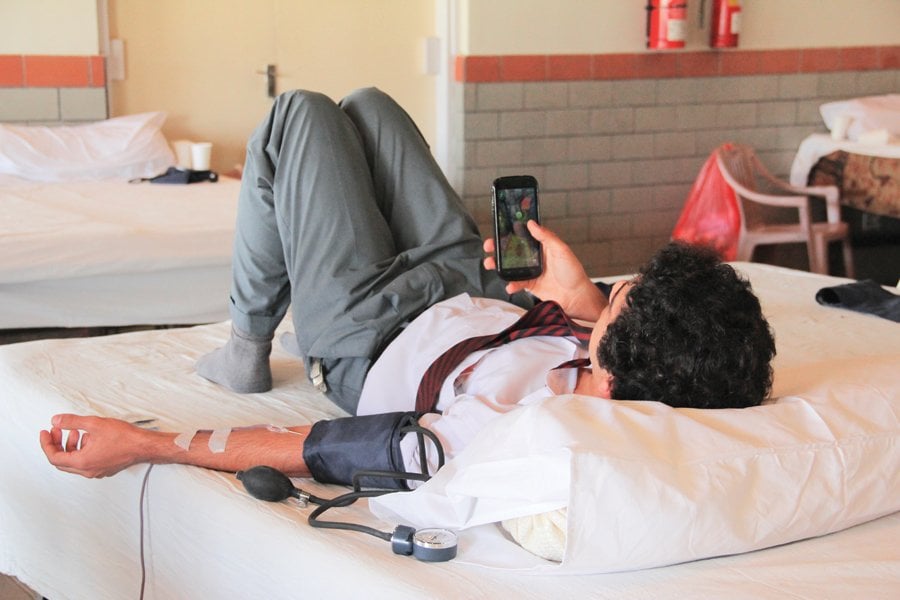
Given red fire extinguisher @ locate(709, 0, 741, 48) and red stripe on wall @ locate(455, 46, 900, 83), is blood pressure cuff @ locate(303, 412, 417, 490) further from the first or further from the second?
red fire extinguisher @ locate(709, 0, 741, 48)

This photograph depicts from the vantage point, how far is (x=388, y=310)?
7.06 feet

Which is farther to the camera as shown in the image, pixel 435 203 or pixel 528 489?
pixel 435 203

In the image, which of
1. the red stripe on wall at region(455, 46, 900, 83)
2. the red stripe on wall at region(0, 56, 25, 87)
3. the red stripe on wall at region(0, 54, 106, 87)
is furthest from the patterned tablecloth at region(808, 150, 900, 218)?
the red stripe on wall at region(0, 56, 25, 87)

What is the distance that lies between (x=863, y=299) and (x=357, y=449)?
5.29 feet

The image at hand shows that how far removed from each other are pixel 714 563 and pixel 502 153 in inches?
145

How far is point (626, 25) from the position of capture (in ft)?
16.7

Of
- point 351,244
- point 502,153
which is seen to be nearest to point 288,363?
point 351,244

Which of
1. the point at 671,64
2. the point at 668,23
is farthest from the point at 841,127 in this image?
the point at 668,23

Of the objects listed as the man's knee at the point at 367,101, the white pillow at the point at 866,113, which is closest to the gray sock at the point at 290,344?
the man's knee at the point at 367,101

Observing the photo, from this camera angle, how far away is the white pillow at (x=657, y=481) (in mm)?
1342

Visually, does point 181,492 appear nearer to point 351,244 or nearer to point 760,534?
point 351,244

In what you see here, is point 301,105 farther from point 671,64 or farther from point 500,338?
point 671,64

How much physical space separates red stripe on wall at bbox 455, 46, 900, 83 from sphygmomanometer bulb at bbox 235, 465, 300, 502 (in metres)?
3.41

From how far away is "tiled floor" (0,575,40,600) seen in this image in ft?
7.89
